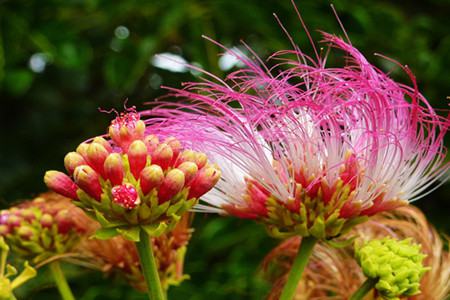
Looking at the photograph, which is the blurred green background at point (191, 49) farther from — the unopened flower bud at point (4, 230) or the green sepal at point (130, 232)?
the green sepal at point (130, 232)

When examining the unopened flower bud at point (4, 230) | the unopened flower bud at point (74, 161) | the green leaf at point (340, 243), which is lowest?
the green leaf at point (340, 243)

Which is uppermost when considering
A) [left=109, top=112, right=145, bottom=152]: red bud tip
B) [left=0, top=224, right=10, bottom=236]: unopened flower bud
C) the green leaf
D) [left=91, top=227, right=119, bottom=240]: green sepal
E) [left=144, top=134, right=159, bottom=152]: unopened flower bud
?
[left=109, top=112, right=145, bottom=152]: red bud tip

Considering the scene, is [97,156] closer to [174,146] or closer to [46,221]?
[174,146]

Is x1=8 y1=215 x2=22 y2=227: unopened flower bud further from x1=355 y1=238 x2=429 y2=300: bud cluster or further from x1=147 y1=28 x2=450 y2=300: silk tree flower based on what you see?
x1=355 y1=238 x2=429 y2=300: bud cluster

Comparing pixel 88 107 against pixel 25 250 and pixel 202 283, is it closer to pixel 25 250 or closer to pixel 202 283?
pixel 202 283

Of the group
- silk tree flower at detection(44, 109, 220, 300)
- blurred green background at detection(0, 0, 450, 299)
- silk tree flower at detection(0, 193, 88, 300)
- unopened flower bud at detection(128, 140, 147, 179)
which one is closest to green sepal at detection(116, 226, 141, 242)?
silk tree flower at detection(44, 109, 220, 300)

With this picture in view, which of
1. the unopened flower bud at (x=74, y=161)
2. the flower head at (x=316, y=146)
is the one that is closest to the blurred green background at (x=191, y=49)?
the flower head at (x=316, y=146)

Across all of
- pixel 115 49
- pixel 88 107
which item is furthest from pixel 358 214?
pixel 88 107
